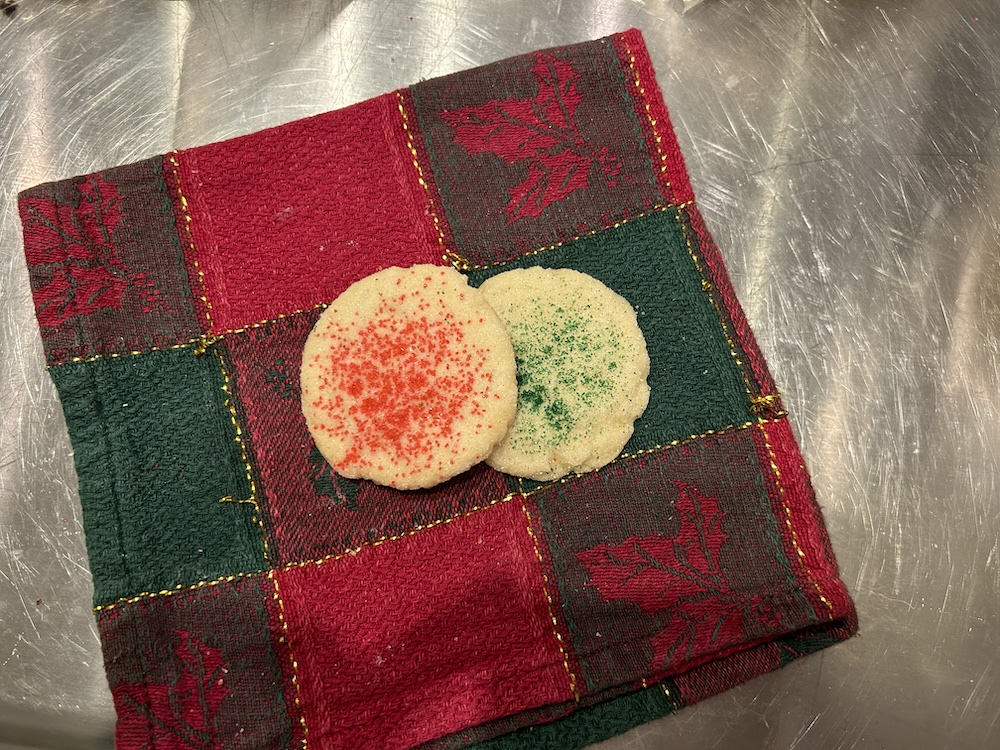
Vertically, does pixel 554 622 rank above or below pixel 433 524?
below

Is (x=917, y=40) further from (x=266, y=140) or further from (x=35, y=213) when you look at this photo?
(x=35, y=213)

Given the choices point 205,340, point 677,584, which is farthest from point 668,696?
point 205,340

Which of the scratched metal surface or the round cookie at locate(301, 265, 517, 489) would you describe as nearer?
the round cookie at locate(301, 265, 517, 489)

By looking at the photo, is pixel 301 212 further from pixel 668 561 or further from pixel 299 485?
pixel 668 561

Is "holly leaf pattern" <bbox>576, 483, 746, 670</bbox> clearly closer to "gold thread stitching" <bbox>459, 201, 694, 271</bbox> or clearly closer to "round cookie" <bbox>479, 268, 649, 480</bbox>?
"round cookie" <bbox>479, 268, 649, 480</bbox>

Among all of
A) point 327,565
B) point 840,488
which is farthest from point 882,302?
point 327,565

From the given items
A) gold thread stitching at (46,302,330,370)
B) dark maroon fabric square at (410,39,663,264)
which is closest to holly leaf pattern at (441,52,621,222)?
dark maroon fabric square at (410,39,663,264)
